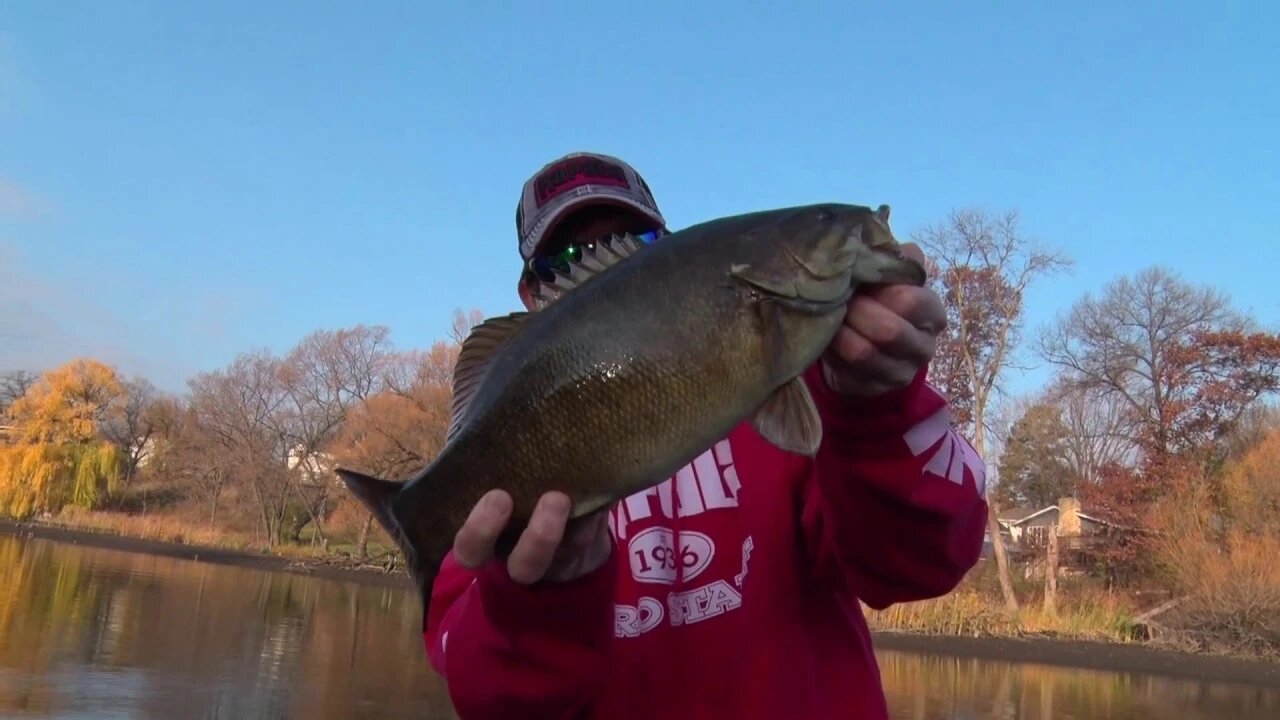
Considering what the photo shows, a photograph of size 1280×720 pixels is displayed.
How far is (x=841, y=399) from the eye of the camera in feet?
6.71

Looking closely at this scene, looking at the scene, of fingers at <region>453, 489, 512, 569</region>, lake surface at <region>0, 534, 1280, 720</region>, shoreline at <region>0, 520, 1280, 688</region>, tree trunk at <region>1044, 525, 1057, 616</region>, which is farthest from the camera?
tree trunk at <region>1044, 525, 1057, 616</region>

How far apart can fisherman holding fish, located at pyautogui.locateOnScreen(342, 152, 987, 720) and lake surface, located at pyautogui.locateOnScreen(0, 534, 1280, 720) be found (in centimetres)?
1113

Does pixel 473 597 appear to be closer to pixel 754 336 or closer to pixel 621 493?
pixel 621 493

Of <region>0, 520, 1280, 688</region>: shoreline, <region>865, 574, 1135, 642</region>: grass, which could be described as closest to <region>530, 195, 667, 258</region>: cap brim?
<region>0, 520, 1280, 688</region>: shoreline

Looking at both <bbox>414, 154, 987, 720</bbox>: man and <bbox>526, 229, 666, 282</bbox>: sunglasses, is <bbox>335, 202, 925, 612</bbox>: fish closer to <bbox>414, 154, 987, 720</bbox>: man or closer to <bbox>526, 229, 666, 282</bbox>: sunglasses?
<bbox>414, 154, 987, 720</bbox>: man

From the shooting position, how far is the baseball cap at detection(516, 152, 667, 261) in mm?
2938

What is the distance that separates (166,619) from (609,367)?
66.7 feet

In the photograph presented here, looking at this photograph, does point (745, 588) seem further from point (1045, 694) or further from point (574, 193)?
point (1045, 694)

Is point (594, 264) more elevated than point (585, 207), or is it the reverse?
point (585, 207)

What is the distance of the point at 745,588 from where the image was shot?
2.52 meters

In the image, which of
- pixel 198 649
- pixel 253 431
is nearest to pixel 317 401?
pixel 253 431

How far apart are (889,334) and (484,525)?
0.94 metres

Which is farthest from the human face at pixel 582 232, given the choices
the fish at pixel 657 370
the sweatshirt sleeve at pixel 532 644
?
the sweatshirt sleeve at pixel 532 644

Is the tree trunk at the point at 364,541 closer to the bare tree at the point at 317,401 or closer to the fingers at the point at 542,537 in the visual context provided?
the bare tree at the point at 317,401
